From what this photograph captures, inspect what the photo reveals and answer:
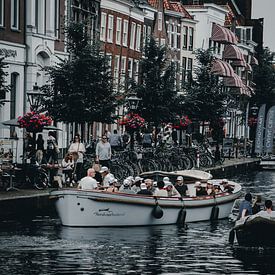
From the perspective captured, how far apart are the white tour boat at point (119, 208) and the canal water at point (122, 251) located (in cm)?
38

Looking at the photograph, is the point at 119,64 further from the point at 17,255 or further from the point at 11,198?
the point at 17,255

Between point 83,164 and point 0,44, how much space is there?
10.9 m

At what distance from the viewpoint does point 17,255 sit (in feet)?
98.4

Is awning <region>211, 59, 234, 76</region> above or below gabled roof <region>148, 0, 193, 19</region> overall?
below

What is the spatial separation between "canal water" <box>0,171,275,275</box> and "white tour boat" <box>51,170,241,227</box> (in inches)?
14.9

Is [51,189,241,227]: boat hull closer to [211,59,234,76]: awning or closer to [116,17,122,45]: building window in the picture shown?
[116,17,122,45]: building window

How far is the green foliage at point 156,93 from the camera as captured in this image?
63719 millimetres

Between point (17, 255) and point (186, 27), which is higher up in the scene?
point (186, 27)

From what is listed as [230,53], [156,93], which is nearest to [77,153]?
[156,93]

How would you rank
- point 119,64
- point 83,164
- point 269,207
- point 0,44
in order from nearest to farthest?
1. point 269,207
2. point 83,164
3. point 0,44
4. point 119,64

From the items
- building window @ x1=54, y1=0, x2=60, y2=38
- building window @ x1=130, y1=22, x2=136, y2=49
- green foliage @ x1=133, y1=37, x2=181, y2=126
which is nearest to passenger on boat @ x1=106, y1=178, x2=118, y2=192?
building window @ x1=54, y1=0, x2=60, y2=38

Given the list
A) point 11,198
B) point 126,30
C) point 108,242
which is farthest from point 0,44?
point 126,30

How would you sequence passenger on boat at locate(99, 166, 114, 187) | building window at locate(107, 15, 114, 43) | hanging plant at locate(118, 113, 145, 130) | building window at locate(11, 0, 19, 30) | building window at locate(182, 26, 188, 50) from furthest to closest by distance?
building window at locate(182, 26, 188, 50)
building window at locate(107, 15, 114, 43)
hanging plant at locate(118, 113, 145, 130)
building window at locate(11, 0, 19, 30)
passenger on boat at locate(99, 166, 114, 187)

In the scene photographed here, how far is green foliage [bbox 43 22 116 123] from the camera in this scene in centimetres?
4988
